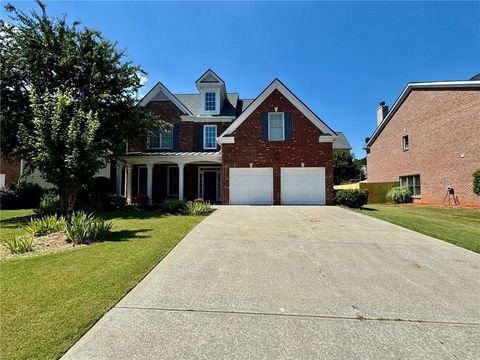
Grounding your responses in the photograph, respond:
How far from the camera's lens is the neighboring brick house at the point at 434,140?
17688 mm

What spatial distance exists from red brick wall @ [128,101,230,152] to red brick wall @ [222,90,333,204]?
11.5 feet

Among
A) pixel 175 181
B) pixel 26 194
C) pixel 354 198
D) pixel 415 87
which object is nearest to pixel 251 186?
pixel 354 198

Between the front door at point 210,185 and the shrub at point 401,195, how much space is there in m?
14.5

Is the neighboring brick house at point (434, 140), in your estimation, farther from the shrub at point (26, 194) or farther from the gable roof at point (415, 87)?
the shrub at point (26, 194)

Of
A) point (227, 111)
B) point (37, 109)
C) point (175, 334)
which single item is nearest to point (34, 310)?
point (175, 334)

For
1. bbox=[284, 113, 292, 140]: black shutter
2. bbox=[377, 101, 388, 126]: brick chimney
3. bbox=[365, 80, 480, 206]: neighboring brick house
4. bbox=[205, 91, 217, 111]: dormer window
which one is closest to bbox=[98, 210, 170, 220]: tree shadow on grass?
bbox=[284, 113, 292, 140]: black shutter

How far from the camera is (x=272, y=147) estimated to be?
58.3ft

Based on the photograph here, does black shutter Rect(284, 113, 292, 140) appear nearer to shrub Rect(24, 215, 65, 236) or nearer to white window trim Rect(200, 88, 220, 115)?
white window trim Rect(200, 88, 220, 115)

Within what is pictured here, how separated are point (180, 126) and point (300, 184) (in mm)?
9498

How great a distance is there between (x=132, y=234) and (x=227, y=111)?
15.1 meters

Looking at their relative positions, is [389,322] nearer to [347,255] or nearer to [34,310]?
[347,255]

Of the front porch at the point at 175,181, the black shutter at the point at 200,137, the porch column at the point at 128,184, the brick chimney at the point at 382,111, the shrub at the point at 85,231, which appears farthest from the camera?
the brick chimney at the point at 382,111

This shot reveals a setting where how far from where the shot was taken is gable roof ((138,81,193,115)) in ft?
68.3

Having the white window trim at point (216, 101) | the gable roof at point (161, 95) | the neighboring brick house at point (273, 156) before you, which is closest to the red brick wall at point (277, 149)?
the neighboring brick house at point (273, 156)
